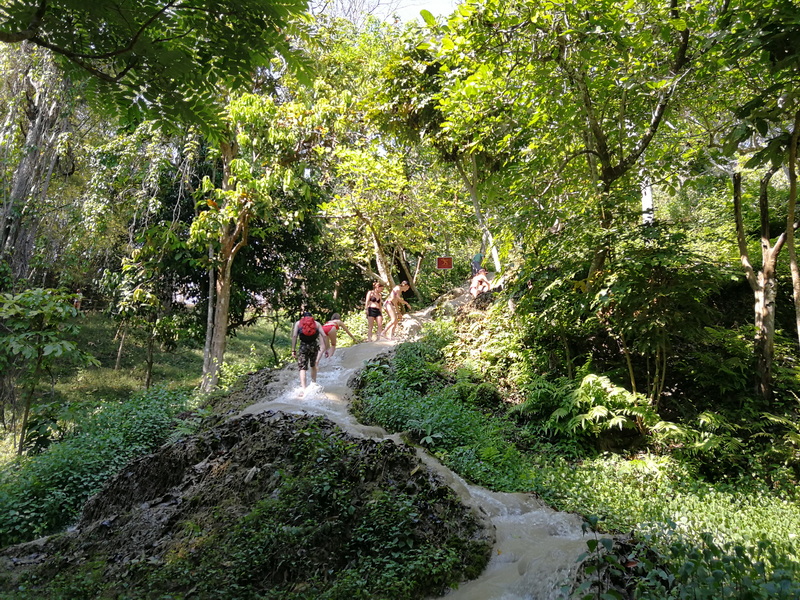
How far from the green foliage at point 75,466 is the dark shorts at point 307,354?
2751 mm

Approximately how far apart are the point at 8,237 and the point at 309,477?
447 inches

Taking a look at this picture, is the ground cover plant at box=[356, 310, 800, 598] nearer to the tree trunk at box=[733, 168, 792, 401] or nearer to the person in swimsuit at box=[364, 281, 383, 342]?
the tree trunk at box=[733, 168, 792, 401]

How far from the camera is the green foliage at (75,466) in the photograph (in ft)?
24.1

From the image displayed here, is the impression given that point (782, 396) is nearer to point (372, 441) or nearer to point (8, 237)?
point (372, 441)

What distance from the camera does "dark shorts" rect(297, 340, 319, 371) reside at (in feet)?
32.9

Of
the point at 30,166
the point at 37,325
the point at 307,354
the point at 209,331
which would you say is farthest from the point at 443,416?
the point at 30,166

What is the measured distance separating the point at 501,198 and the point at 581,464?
549 centimetres

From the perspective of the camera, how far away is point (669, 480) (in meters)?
7.03

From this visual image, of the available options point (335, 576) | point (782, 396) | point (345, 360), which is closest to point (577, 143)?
point (782, 396)

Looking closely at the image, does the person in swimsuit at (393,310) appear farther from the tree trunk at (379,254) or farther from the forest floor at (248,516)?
the forest floor at (248,516)

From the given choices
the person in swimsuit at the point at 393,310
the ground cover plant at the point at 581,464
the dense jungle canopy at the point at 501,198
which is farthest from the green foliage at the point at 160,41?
the person in swimsuit at the point at 393,310

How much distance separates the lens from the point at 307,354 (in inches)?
397

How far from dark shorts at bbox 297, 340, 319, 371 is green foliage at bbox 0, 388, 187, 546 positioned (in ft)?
9.03

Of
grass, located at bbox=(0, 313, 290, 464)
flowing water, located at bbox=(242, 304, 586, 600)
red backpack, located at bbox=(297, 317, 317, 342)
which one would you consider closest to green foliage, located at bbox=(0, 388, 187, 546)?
flowing water, located at bbox=(242, 304, 586, 600)
